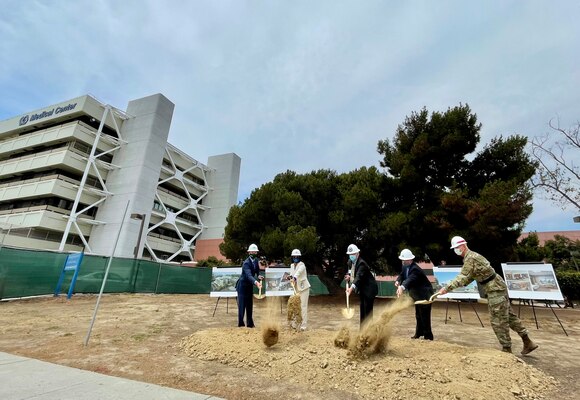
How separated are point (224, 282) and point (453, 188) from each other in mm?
10853

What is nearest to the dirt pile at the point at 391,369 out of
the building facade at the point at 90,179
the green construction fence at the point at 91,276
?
the green construction fence at the point at 91,276

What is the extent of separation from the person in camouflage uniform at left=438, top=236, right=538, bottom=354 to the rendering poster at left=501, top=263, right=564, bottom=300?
162 inches

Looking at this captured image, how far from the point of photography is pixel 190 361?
4.62 m

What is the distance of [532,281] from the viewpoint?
808 cm

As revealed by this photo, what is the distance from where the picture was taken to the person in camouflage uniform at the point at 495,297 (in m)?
4.52

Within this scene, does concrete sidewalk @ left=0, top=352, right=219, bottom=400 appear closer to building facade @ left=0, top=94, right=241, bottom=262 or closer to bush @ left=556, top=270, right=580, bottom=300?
bush @ left=556, top=270, right=580, bottom=300

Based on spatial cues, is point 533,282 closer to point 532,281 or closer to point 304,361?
point 532,281

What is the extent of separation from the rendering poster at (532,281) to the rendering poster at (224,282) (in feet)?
27.3

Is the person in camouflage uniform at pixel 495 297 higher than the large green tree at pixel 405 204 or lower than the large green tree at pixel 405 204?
lower

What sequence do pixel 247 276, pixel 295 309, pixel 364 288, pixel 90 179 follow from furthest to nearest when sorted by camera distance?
pixel 90 179 < pixel 247 276 < pixel 364 288 < pixel 295 309

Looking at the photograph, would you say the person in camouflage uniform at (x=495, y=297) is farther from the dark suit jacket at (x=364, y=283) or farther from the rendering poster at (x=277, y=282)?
the rendering poster at (x=277, y=282)

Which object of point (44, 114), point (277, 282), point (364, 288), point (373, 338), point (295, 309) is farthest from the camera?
point (44, 114)

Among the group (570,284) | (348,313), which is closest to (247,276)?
(348,313)

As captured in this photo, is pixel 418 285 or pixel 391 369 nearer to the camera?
pixel 391 369
